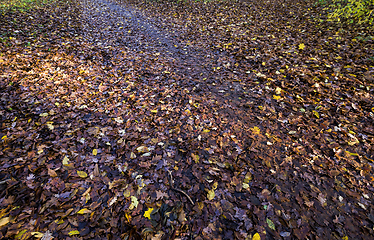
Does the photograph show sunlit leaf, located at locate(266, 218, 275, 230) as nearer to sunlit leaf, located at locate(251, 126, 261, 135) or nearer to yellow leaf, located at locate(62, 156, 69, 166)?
sunlit leaf, located at locate(251, 126, 261, 135)

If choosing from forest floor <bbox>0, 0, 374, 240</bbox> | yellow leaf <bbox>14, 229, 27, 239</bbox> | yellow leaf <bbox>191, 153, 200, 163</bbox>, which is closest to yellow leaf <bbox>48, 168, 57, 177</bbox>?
forest floor <bbox>0, 0, 374, 240</bbox>

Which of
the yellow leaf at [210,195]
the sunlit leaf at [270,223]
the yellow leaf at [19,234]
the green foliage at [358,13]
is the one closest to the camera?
the yellow leaf at [19,234]

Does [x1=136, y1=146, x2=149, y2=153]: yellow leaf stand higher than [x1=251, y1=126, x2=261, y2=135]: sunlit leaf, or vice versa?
[x1=251, y1=126, x2=261, y2=135]: sunlit leaf

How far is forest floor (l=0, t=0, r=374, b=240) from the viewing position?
2.29 metres

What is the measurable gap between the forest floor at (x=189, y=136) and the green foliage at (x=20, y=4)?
A: 2.30 m

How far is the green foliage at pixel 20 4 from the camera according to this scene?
794 cm

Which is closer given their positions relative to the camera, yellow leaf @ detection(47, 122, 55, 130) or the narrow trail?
yellow leaf @ detection(47, 122, 55, 130)

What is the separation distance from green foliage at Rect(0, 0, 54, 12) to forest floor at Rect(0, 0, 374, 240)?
230 cm

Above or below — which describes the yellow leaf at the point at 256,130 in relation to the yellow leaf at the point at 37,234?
above

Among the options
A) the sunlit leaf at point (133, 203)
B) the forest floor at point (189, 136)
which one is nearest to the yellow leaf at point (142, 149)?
the forest floor at point (189, 136)

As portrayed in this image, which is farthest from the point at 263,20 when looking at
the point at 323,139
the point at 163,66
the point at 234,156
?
the point at 234,156

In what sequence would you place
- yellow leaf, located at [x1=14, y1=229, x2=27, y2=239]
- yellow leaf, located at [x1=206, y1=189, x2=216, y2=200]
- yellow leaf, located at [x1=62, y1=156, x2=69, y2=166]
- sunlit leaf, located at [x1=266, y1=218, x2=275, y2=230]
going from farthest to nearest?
yellow leaf, located at [x1=62, y1=156, x2=69, y2=166], yellow leaf, located at [x1=206, y1=189, x2=216, y2=200], sunlit leaf, located at [x1=266, y1=218, x2=275, y2=230], yellow leaf, located at [x1=14, y1=229, x2=27, y2=239]

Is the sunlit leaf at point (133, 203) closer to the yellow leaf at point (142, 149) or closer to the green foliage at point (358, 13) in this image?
the yellow leaf at point (142, 149)

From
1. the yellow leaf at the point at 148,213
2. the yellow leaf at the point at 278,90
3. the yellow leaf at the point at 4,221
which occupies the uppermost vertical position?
the yellow leaf at the point at 278,90
